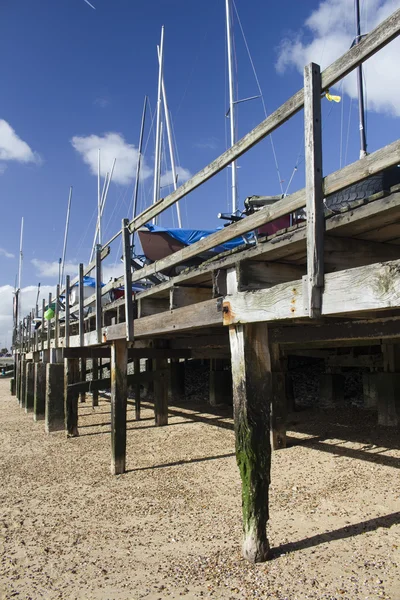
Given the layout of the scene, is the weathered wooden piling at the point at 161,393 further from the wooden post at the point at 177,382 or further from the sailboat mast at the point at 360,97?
the sailboat mast at the point at 360,97

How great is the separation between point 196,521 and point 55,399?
764 centimetres

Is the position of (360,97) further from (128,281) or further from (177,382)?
(177,382)

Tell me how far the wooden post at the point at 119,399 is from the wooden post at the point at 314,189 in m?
5.23

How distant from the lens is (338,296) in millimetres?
3281

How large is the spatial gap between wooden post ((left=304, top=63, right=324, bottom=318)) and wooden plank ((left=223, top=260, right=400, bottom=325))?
77mm

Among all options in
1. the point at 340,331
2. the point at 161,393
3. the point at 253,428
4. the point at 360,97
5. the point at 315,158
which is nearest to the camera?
the point at 315,158

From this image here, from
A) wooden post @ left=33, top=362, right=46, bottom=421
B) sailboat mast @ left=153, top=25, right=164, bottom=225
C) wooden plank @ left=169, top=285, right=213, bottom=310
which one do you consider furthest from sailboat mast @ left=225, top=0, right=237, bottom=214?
wooden plank @ left=169, top=285, right=213, bottom=310

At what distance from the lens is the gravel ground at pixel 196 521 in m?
4.18

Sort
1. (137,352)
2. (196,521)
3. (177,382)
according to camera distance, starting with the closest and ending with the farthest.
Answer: (196,521) < (137,352) < (177,382)

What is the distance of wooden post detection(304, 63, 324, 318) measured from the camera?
3.36 meters

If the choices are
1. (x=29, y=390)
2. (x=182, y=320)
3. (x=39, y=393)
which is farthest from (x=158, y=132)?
(x=182, y=320)

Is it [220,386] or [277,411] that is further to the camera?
[220,386]

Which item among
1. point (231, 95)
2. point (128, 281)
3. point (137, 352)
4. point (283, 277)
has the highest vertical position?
point (231, 95)

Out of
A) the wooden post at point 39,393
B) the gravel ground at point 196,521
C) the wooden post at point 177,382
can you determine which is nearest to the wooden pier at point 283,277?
the gravel ground at point 196,521
